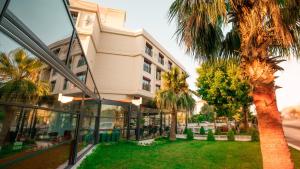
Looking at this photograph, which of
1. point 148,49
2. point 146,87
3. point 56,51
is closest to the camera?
point 56,51

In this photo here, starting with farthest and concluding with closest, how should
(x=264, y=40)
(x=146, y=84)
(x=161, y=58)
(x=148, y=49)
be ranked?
(x=161, y=58)
(x=148, y=49)
(x=146, y=84)
(x=264, y=40)

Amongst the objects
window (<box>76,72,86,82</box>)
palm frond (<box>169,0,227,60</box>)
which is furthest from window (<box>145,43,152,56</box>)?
palm frond (<box>169,0,227,60</box>)

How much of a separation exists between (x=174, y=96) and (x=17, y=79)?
48.3 feet

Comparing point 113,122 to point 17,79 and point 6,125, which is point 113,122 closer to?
point 6,125

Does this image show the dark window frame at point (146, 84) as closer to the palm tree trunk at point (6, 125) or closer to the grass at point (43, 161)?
the grass at point (43, 161)

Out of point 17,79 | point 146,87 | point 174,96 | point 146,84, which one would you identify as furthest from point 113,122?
point 17,79

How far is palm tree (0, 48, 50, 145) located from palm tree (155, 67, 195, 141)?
1388 cm

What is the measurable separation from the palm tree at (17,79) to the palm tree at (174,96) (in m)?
13.9

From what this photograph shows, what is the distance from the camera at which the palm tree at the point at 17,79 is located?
2053 mm

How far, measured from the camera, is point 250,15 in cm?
356

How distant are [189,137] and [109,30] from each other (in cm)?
1789

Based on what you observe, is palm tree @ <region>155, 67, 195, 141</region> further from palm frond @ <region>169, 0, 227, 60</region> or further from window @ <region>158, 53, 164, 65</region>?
palm frond @ <region>169, 0, 227, 60</region>

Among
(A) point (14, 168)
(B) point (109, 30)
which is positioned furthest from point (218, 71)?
(A) point (14, 168)

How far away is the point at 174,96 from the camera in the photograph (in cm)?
1631
